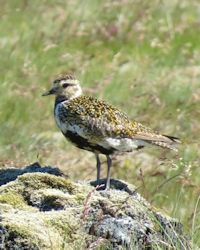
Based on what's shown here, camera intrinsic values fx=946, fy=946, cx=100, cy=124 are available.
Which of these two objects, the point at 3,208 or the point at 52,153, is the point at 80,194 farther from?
the point at 52,153

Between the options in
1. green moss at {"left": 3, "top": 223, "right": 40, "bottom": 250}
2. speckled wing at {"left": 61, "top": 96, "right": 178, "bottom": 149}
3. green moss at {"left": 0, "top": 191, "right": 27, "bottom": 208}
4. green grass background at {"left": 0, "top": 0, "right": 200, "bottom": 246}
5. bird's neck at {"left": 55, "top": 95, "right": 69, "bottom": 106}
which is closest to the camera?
green moss at {"left": 3, "top": 223, "right": 40, "bottom": 250}

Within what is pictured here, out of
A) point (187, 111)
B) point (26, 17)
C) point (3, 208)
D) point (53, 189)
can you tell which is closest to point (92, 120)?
point (53, 189)

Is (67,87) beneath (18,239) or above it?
above

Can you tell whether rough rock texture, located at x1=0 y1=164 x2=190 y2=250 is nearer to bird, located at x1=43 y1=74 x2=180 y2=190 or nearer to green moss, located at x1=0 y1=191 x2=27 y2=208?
green moss, located at x1=0 y1=191 x2=27 y2=208

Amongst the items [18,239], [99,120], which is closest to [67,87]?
[99,120]

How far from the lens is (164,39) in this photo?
14.7 m

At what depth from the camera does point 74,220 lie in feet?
18.7

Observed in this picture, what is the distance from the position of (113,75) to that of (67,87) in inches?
175

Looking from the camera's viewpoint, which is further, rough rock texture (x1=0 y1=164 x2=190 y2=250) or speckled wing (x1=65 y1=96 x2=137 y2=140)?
speckled wing (x1=65 y1=96 x2=137 y2=140)

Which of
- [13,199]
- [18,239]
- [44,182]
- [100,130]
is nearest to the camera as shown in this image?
[18,239]

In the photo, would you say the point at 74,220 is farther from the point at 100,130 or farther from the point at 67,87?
the point at 67,87

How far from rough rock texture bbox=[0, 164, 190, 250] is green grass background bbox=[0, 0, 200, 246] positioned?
1911 mm

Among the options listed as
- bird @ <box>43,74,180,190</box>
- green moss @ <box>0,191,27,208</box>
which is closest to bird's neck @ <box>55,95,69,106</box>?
bird @ <box>43,74,180,190</box>

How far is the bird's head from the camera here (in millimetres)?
7812
